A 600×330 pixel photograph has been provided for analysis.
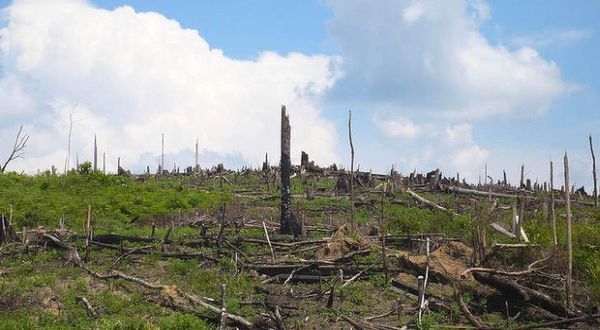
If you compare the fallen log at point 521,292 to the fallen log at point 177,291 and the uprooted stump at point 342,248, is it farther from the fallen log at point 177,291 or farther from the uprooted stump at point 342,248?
the fallen log at point 177,291

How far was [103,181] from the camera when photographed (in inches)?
1362

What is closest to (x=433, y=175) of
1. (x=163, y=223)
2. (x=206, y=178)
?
(x=206, y=178)

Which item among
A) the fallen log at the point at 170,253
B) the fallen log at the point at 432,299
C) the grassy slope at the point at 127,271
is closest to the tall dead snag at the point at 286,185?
the grassy slope at the point at 127,271

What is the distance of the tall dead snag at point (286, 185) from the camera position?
22.5 meters

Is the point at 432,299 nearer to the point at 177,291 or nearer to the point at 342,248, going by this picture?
the point at 342,248

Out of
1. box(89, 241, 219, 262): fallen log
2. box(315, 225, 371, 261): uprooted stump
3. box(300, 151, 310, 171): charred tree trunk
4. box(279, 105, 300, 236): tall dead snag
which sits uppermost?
box(300, 151, 310, 171): charred tree trunk

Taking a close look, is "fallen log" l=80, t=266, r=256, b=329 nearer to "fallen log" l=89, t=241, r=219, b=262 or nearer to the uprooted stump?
"fallen log" l=89, t=241, r=219, b=262

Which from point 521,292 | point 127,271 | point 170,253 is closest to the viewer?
point 521,292

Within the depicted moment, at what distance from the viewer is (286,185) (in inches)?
914

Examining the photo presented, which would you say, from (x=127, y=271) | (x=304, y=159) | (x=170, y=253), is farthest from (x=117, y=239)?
(x=304, y=159)

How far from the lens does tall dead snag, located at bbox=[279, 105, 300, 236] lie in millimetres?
22500

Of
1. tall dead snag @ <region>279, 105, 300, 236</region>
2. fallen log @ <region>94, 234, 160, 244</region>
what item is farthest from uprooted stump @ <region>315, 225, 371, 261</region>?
fallen log @ <region>94, 234, 160, 244</region>

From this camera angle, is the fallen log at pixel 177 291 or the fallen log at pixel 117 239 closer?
the fallen log at pixel 177 291

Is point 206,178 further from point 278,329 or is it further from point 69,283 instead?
point 278,329
